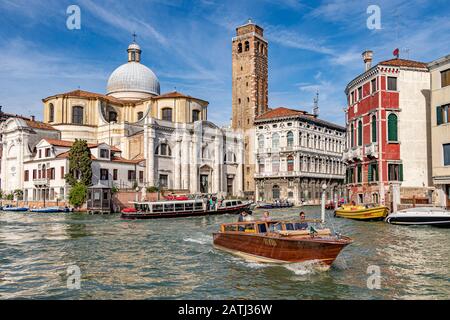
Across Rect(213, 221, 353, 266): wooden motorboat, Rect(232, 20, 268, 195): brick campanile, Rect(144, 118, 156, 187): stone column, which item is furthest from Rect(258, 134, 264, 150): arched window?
Rect(213, 221, 353, 266): wooden motorboat

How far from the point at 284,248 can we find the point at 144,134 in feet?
144

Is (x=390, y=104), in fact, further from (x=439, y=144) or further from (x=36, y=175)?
(x=36, y=175)

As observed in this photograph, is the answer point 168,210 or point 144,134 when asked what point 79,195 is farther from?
point 144,134

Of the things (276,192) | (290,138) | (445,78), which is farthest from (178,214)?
(290,138)

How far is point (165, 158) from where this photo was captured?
58.2 meters

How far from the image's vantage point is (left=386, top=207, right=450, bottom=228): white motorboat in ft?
83.1

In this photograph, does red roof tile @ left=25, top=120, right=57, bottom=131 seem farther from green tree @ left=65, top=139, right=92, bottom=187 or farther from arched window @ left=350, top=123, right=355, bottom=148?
arched window @ left=350, top=123, right=355, bottom=148

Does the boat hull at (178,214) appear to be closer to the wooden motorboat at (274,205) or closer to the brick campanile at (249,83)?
the wooden motorboat at (274,205)

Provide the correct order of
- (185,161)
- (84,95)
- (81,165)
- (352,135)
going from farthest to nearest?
(84,95) → (185,161) → (81,165) → (352,135)

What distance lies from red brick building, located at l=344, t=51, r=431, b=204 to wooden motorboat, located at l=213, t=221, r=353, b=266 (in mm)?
18458

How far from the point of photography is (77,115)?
6084 cm

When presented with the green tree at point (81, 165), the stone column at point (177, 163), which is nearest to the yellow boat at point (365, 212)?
the green tree at point (81, 165)

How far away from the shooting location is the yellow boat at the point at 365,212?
97.7 ft
